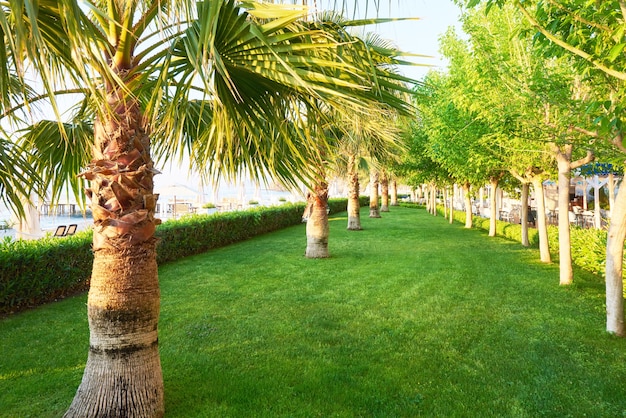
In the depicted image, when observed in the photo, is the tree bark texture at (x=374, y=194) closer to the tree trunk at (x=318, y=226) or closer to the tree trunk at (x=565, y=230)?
the tree trunk at (x=318, y=226)

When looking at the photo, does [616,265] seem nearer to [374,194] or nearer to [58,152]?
[58,152]

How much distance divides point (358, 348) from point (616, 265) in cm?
360

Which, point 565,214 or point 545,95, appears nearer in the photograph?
point 545,95

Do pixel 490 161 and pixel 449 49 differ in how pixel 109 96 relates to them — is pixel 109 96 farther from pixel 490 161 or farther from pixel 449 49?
pixel 449 49

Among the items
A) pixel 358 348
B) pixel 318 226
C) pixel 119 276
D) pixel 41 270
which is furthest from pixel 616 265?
pixel 41 270

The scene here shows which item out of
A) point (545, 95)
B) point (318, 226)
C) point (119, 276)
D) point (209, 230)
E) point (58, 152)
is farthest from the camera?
point (209, 230)

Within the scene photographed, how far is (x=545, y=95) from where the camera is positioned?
6449 millimetres

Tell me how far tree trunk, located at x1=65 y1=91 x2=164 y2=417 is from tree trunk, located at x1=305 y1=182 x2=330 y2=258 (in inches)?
340

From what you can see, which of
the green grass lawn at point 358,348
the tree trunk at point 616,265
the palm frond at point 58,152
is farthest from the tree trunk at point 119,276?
the tree trunk at point 616,265

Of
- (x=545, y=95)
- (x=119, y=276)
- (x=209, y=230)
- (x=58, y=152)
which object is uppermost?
(x=545, y=95)

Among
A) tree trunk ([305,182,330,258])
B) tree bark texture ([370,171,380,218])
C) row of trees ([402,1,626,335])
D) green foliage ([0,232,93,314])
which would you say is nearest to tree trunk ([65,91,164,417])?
row of trees ([402,1,626,335])

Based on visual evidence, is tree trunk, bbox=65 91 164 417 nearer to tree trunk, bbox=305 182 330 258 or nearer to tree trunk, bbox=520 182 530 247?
tree trunk, bbox=305 182 330 258

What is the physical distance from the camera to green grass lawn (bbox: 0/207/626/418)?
402 centimetres

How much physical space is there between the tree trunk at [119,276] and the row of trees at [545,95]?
7.70 ft
